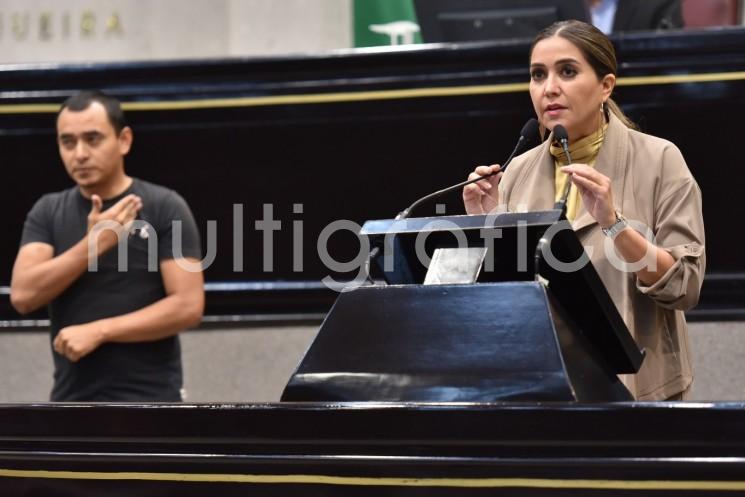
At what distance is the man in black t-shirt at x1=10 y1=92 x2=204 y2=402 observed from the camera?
3.30 metres

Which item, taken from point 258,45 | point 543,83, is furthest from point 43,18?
point 543,83

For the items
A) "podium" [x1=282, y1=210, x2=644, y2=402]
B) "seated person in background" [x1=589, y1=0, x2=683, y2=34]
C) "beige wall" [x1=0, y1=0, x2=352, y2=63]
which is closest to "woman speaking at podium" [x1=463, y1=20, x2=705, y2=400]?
"podium" [x1=282, y1=210, x2=644, y2=402]

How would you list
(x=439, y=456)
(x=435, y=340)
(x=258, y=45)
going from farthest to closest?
(x=258, y=45) < (x=435, y=340) < (x=439, y=456)

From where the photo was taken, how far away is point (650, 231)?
2088mm

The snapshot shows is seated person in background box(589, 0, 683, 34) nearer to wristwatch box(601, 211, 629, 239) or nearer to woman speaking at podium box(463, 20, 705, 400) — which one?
woman speaking at podium box(463, 20, 705, 400)

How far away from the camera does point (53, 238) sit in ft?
11.5

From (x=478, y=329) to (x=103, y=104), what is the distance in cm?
226

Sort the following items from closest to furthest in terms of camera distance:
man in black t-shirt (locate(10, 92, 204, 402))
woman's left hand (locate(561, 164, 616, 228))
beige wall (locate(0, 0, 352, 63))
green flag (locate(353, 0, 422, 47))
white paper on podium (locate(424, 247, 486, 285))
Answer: white paper on podium (locate(424, 247, 486, 285))
woman's left hand (locate(561, 164, 616, 228))
man in black t-shirt (locate(10, 92, 204, 402))
green flag (locate(353, 0, 422, 47))
beige wall (locate(0, 0, 352, 63))

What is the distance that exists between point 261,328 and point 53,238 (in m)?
0.80

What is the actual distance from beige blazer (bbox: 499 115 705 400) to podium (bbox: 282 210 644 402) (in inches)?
10.7

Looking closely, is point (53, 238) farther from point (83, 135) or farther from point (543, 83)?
point (543, 83)

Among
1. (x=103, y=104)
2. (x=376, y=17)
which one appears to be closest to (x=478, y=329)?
(x=103, y=104)

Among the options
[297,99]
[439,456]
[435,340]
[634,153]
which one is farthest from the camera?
[297,99]

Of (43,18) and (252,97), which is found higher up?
(43,18)
